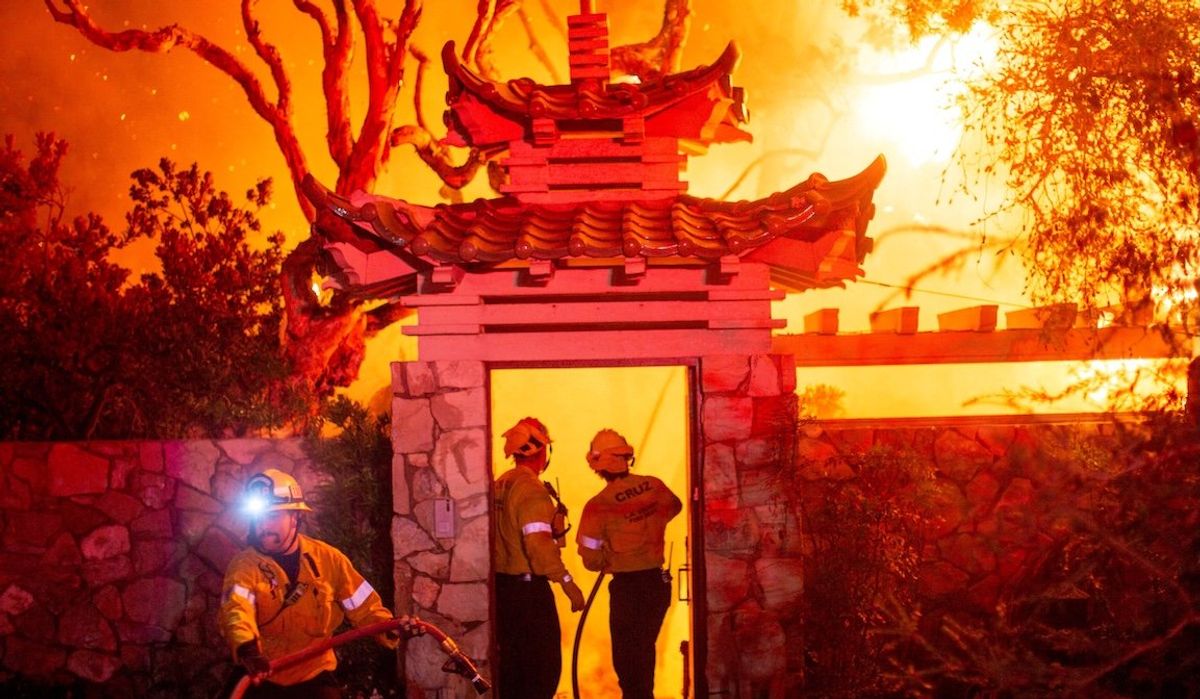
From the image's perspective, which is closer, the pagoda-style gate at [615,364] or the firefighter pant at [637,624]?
the pagoda-style gate at [615,364]

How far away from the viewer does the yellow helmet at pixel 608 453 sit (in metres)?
8.91

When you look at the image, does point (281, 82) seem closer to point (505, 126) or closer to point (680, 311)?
point (505, 126)

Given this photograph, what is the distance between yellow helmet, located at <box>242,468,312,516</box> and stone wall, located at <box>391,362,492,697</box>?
A: 70.0 inches

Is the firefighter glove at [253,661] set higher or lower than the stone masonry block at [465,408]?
lower

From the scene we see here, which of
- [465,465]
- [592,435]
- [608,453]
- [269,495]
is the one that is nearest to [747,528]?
[608,453]

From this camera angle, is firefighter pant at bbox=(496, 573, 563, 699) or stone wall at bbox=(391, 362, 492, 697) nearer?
stone wall at bbox=(391, 362, 492, 697)

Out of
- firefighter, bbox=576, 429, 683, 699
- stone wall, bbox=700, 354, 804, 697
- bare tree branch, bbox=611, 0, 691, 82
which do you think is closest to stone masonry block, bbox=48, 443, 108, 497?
firefighter, bbox=576, 429, 683, 699

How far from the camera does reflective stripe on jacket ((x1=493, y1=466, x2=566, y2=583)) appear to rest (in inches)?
336

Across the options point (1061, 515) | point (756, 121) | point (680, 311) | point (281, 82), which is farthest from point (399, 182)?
point (1061, 515)

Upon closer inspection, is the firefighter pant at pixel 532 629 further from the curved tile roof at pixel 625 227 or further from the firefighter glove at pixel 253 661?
the firefighter glove at pixel 253 661

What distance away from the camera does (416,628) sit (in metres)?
6.86

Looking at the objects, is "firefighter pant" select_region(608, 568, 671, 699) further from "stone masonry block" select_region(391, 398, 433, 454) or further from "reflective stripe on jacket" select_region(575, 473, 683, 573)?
"stone masonry block" select_region(391, 398, 433, 454)

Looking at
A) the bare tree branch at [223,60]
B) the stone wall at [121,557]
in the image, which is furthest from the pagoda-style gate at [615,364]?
the bare tree branch at [223,60]

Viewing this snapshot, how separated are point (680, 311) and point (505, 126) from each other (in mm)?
2118
